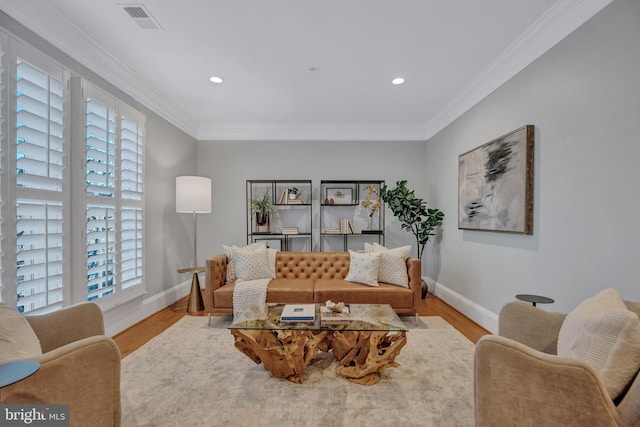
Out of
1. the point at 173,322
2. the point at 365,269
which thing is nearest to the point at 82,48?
the point at 173,322

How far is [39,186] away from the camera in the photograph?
2.19 metres

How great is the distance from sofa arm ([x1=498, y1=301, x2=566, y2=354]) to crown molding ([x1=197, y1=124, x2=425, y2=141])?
371cm

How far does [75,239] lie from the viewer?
2.49m

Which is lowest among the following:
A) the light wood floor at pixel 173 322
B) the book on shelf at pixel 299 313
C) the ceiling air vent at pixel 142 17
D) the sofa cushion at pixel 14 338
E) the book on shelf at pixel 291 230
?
the light wood floor at pixel 173 322

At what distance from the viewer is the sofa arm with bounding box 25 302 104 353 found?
159cm

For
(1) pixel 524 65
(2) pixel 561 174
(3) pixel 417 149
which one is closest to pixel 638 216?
(2) pixel 561 174

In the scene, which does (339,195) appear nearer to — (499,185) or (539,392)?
(499,185)

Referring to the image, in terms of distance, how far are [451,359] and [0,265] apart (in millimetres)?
3437

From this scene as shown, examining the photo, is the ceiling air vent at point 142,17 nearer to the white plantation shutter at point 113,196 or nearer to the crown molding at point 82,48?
the crown molding at point 82,48

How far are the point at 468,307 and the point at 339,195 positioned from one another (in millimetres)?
2533

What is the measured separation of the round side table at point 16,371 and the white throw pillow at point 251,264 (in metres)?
2.50

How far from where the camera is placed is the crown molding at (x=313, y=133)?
4.95 m

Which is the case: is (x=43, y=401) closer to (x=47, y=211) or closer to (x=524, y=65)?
(x=47, y=211)

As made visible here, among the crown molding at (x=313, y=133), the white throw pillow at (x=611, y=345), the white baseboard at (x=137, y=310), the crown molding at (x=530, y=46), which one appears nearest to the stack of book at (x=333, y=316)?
the white throw pillow at (x=611, y=345)
